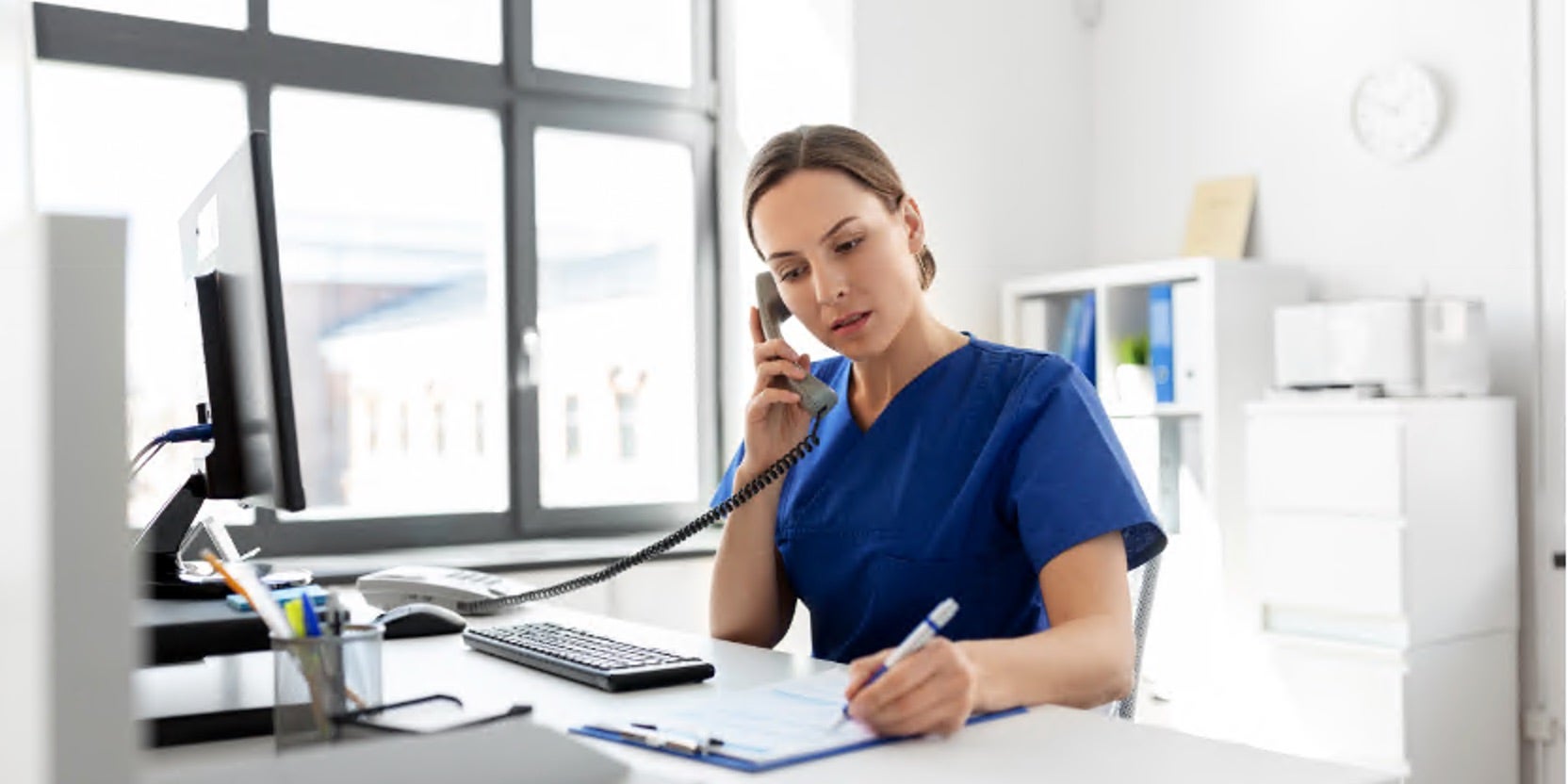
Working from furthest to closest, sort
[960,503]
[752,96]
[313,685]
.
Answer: [752,96], [960,503], [313,685]

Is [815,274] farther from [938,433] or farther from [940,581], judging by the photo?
[940,581]

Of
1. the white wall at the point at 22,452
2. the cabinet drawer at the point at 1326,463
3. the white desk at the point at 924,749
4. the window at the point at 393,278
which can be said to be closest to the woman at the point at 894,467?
the white desk at the point at 924,749

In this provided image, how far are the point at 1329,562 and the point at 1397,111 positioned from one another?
1146mm

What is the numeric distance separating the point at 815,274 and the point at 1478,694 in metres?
2.19

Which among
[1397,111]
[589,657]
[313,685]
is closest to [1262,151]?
[1397,111]

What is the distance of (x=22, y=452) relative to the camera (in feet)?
1.44

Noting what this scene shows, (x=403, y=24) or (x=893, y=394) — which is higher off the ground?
(x=403, y=24)

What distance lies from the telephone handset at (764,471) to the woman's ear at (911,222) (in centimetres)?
19

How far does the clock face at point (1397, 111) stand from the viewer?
3.22m

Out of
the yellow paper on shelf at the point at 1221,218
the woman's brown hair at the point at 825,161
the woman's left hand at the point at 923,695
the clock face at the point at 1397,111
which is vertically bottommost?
the woman's left hand at the point at 923,695

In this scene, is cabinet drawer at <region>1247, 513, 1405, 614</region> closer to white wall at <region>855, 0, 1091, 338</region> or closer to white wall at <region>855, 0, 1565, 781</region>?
white wall at <region>855, 0, 1565, 781</region>

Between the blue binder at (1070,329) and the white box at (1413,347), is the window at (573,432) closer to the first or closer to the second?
the blue binder at (1070,329)

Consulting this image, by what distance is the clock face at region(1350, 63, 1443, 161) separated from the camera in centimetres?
322

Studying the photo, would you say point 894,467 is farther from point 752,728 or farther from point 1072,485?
point 752,728
